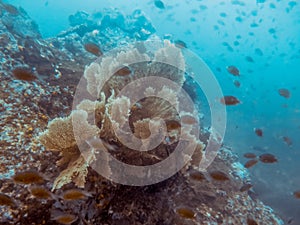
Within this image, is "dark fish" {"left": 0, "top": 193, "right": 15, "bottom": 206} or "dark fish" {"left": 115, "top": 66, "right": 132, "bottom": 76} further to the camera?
"dark fish" {"left": 115, "top": 66, "right": 132, "bottom": 76}

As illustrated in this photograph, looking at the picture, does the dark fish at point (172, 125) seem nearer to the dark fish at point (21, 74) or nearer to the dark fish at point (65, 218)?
the dark fish at point (65, 218)

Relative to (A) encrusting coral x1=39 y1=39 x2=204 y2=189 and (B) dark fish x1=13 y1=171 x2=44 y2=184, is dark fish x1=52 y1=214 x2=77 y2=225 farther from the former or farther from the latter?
(B) dark fish x1=13 y1=171 x2=44 y2=184

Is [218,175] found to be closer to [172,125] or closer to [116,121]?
[172,125]

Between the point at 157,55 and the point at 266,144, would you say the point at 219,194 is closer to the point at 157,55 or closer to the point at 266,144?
the point at 157,55

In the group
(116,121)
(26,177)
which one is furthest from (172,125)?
(26,177)

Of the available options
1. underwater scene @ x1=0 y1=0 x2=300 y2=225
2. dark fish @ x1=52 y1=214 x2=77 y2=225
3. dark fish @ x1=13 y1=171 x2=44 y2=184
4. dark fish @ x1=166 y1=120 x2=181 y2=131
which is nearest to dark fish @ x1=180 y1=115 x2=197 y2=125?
underwater scene @ x1=0 y1=0 x2=300 y2=225

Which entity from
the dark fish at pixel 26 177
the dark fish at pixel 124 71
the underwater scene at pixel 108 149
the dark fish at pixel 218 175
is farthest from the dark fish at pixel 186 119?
the dark fish at pixel 26 177

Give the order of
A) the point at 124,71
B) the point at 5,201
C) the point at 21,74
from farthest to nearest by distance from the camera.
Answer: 1. the point at 124,71
2. the point at 21,74
3. the point at 5,201

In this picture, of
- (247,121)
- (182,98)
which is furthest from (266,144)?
(182,98)
